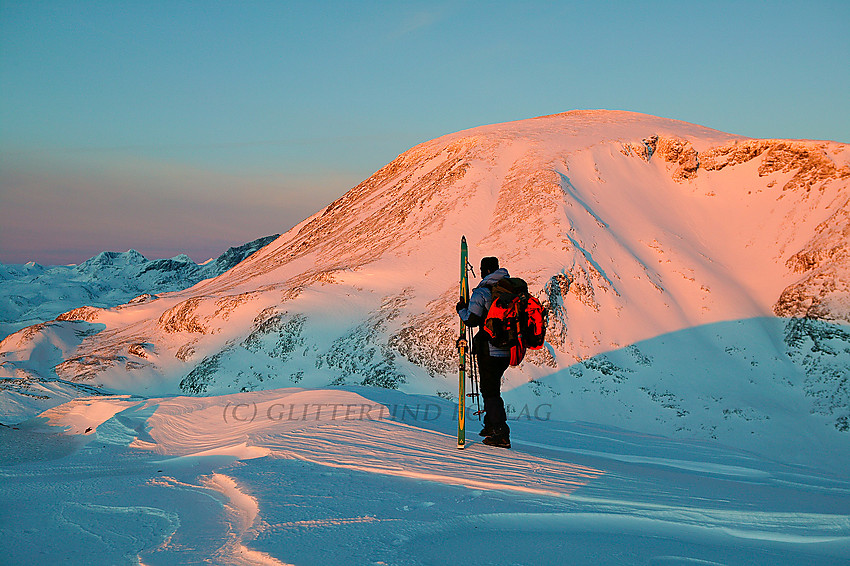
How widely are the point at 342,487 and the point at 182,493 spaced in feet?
5.29

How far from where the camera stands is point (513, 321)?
774 cm

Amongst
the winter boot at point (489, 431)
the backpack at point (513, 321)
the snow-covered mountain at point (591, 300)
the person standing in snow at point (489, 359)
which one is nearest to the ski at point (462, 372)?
the person standing in snow at point (489, 359)

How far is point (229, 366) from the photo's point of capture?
3064 centimetres

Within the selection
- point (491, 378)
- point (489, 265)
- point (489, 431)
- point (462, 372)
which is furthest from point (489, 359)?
point (489, 265)

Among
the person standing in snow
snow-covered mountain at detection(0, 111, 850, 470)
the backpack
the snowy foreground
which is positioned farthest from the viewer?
snow-covered mountain at detection(0, 111, 850, 470)

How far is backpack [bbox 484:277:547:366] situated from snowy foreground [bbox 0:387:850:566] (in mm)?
1524

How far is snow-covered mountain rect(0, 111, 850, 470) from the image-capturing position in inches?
1027

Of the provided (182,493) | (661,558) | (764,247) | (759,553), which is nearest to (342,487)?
(182,493)

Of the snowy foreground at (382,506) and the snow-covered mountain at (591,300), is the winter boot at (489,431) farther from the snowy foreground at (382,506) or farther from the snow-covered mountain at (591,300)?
the snow-covered mountain at (591,300)

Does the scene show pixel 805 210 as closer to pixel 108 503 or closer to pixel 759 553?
pixel 759 553

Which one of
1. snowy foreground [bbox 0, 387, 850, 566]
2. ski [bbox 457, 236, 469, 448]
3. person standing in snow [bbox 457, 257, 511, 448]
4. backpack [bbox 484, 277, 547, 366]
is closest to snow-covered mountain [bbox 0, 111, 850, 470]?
snowy foreground [bbox 0, 387, 850, 566]

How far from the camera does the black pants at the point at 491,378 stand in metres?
7.88

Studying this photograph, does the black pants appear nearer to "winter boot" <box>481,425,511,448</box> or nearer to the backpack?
"winter boot" <box>481,425,511,448</box>

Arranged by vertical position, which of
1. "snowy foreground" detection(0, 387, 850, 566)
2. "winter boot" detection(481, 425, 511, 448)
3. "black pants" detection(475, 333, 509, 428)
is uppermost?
"black pants" detection(475, 333, 509, 428)
